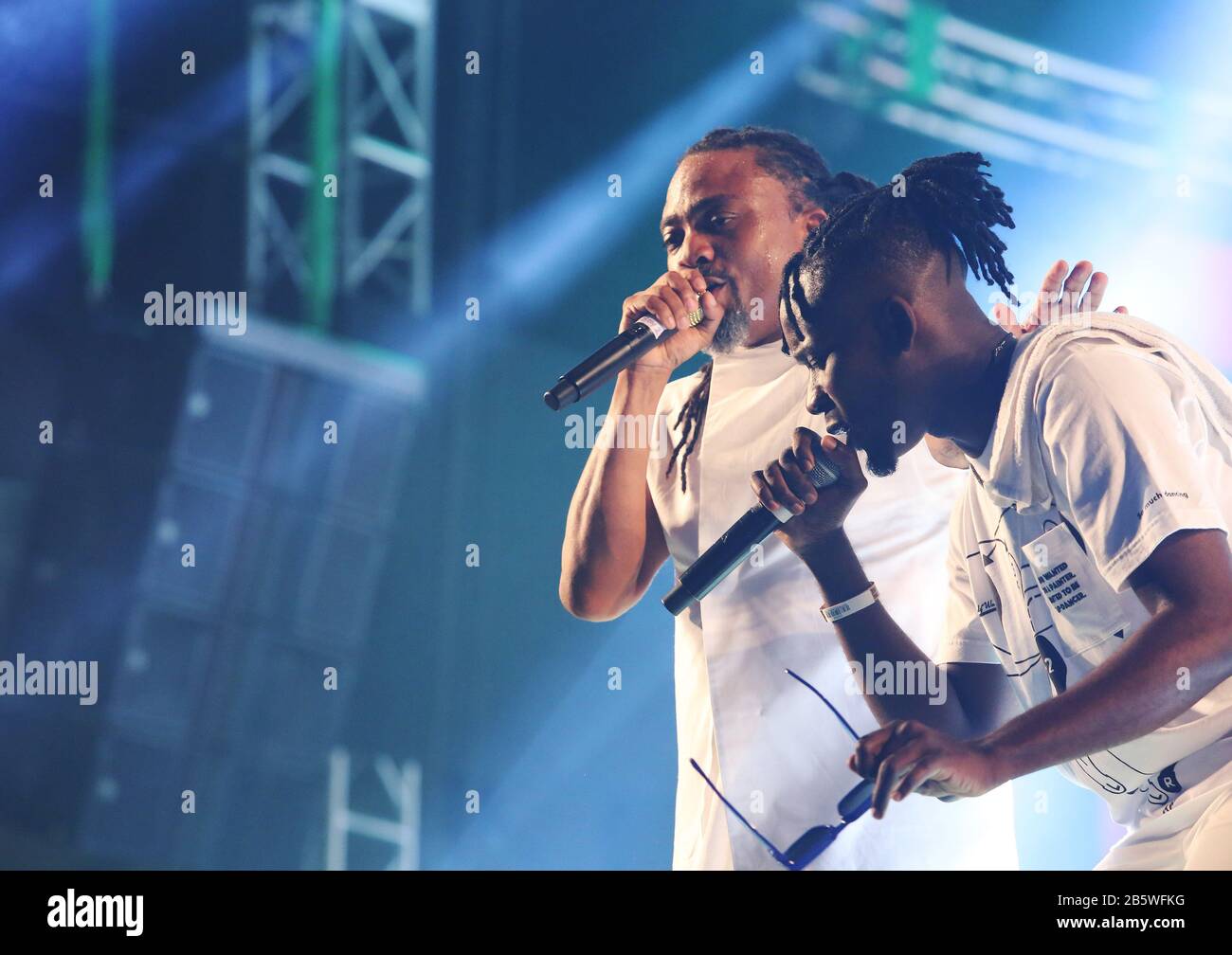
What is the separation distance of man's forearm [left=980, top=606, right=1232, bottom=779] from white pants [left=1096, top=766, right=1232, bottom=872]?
0.59 feet

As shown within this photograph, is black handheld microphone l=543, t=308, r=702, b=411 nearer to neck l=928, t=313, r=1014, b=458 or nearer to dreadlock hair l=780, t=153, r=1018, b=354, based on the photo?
dreadlock hair l=780, t=153, r=1018, b=354

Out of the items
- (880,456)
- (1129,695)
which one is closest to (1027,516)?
(880,456)

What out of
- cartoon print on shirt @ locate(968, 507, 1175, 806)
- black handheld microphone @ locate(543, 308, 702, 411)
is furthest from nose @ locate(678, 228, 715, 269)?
cartoon print on shirt @ locate(968, 507, 1175, 806)

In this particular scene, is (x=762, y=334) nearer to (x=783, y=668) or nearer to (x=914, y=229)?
(x=914, y=229)

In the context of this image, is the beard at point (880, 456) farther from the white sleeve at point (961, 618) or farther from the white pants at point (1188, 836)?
the white pants at point (1188, 836)

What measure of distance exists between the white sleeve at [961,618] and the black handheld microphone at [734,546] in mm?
206

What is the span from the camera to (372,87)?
136 inches

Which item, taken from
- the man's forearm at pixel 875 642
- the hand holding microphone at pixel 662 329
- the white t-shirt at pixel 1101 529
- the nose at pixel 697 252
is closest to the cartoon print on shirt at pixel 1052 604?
the white t-shirt at pixel 1101 529

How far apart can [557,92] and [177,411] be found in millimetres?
1366

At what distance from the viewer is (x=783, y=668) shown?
2.06 meters

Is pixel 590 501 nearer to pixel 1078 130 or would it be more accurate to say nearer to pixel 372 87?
pixel 1078 130

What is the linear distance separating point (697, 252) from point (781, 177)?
22cm

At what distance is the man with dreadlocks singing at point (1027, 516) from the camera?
4.61 feet

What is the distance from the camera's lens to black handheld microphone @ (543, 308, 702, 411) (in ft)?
6.24
